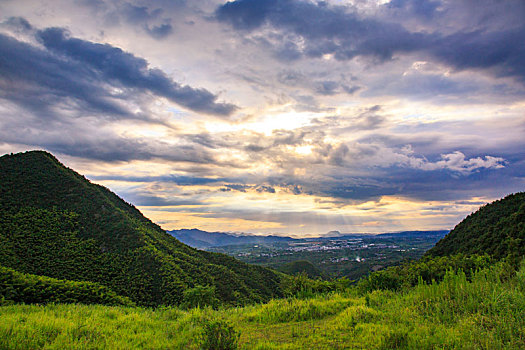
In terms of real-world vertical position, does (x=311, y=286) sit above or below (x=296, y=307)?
below

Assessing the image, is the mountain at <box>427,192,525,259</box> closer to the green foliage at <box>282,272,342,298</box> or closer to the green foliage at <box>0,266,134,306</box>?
the green foliage at <box>282,272,342,298</box>

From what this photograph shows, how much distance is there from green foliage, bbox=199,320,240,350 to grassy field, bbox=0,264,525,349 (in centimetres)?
27

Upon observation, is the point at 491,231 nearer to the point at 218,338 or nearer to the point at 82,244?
the point at 218,338

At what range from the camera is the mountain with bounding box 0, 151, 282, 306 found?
34156mm

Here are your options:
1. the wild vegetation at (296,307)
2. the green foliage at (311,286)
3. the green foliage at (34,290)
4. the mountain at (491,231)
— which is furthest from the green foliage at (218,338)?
the mountain at (491,231)

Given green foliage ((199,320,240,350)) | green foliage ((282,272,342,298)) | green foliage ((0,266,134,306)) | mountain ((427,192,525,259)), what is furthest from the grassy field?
mountain ((427,192,525,259))

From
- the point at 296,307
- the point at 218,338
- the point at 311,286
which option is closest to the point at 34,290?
the point at 218,338

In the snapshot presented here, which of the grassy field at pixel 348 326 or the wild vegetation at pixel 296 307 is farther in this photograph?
the wild vegetation at pixel 296 307

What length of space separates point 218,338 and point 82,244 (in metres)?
40.8

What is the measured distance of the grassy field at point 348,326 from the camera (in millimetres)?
6121

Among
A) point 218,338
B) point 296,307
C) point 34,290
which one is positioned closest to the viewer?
point 218,338

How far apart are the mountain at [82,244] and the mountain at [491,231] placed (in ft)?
62.5

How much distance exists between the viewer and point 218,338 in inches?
264

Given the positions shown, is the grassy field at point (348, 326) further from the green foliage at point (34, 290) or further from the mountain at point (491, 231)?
the mountain at point (491, 231)
